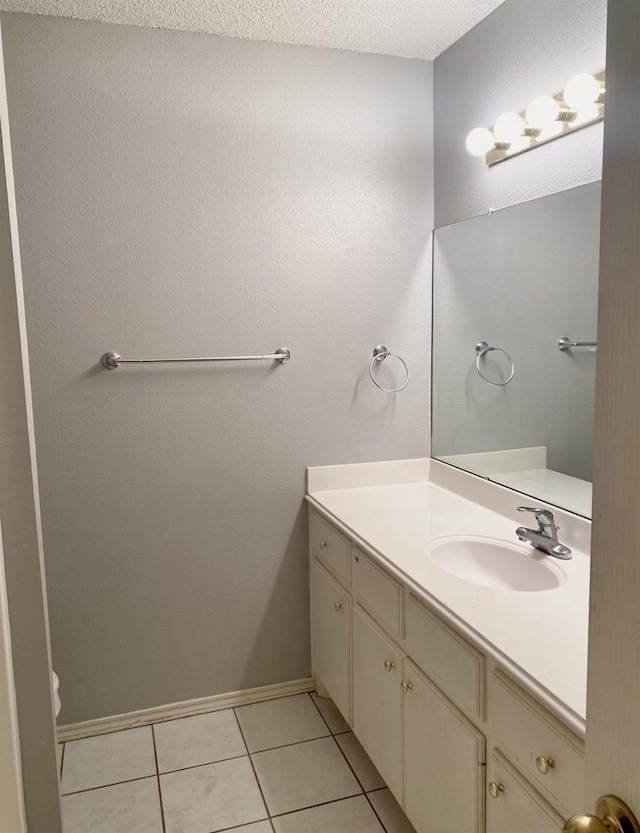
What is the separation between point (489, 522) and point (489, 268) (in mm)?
830

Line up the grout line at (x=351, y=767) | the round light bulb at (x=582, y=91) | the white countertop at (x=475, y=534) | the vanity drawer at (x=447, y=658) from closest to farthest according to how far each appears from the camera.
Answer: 1. the white countertop at (x=475, y=534)
2. the vanity drawer at (x=447, y=658)
3. the round light bulb at (x=582, y=91)
4. the grout line at (x=351, y=767)

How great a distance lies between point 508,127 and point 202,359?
119 centimetres

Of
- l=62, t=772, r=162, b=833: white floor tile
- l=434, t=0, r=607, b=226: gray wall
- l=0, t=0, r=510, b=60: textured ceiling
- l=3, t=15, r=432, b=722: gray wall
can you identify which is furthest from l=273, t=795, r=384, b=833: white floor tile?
l=0, t=0, r=510, b=60: textured ceiling

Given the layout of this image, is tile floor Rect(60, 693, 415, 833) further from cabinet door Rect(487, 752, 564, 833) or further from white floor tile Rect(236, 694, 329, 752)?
cabinet door Rect(487, 752, 564, 833)

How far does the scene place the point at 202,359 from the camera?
7.30 ft

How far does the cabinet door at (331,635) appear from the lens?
2.11 meters

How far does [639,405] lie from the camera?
500mm

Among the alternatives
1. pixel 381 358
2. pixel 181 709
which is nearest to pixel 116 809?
pixel 181 709

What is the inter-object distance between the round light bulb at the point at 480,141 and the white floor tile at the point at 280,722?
6.50 ft

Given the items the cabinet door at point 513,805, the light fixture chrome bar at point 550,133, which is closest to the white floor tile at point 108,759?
the cabinet door at point 513,805

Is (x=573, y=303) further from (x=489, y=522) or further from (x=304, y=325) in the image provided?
(x=304, y=325)

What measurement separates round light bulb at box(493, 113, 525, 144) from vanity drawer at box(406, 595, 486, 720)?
4.46 feet

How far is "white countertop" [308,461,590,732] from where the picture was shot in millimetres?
1196

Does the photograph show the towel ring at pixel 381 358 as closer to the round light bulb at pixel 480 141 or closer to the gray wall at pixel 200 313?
the gray wall at pixel 200 313
